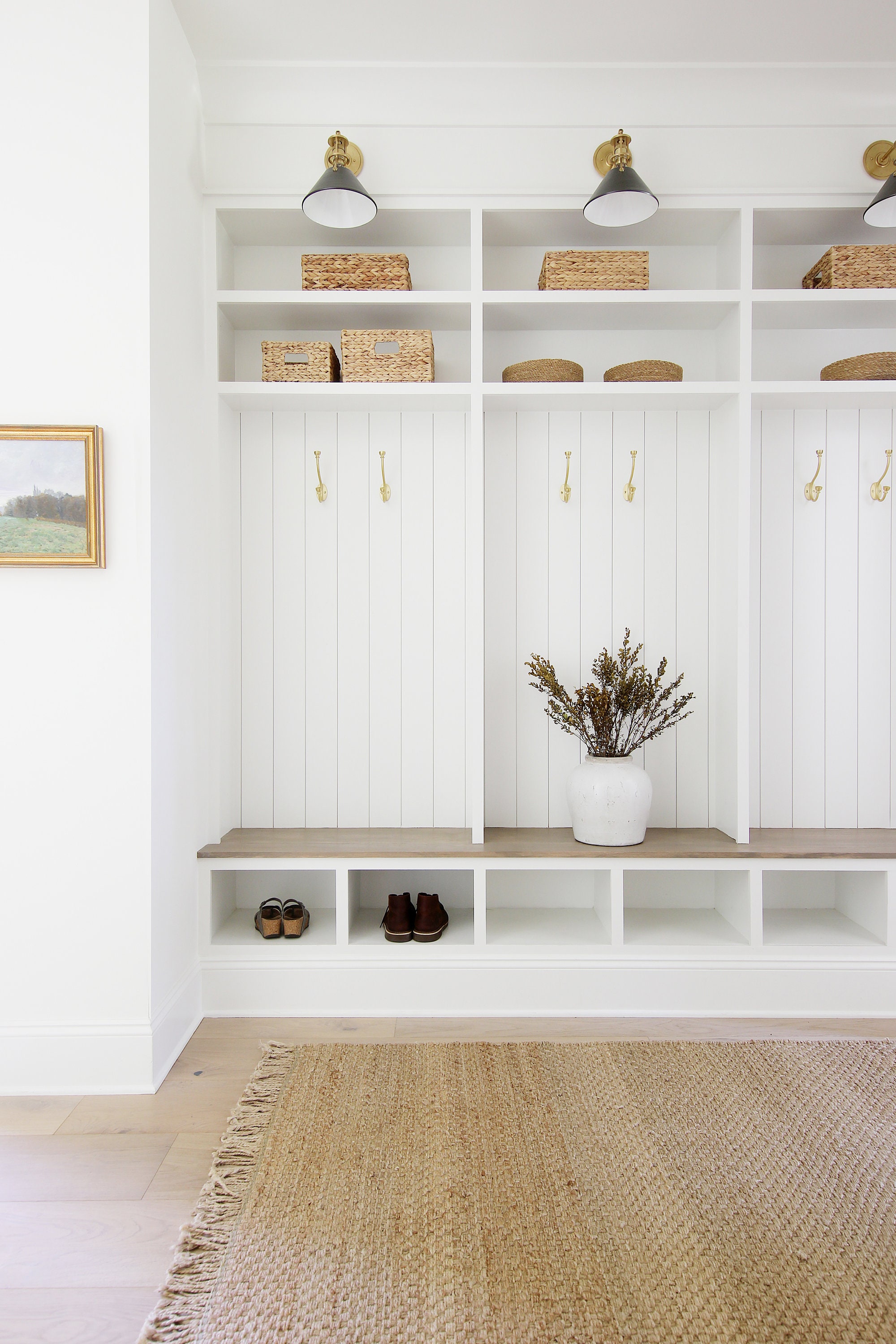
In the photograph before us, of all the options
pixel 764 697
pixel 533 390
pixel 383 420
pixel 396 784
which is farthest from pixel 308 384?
pixel 764 697

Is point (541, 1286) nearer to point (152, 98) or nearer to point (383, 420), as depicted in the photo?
point (383, 420)

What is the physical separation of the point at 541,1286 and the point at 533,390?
226 cm

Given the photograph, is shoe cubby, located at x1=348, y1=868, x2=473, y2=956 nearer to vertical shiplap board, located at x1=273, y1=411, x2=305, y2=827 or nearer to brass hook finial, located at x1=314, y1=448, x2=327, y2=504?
vertical shiplap board, located at x1=273, y1=411, x2=305, y2=827

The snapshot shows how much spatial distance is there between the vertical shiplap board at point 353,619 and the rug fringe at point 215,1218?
919mm

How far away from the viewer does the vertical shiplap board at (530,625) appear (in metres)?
2.78

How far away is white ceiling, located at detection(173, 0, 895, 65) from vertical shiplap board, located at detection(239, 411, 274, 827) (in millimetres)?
1065

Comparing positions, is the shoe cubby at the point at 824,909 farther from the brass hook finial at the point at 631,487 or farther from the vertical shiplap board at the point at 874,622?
the brass hook finial at the point at 631,487

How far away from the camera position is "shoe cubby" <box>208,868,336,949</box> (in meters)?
2.57

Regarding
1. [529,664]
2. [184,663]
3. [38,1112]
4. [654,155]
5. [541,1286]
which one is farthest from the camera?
[529,664]

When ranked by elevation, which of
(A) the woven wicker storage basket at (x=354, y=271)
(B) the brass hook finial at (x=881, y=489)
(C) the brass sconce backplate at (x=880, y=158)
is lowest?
(B) the brass hook finial at (x=881, y=489)

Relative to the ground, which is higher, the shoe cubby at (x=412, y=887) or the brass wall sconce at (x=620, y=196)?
the brass wall sconce at (x=620, y=196)

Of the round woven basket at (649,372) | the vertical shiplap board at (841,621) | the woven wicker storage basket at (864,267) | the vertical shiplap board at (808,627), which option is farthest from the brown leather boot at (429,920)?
the woven wicker storage basket at (864,267)

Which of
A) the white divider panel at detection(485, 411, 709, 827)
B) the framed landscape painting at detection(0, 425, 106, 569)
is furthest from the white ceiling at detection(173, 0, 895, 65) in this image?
the framed landscape painting at detection(0, 425, 106, 569)

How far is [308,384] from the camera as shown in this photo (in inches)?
98.0
